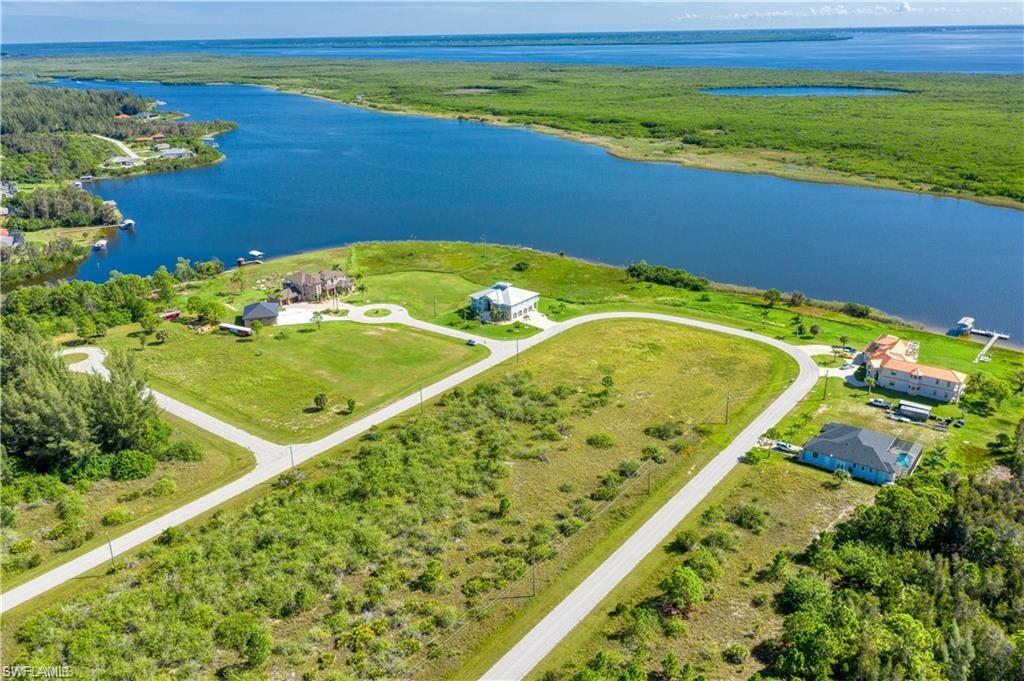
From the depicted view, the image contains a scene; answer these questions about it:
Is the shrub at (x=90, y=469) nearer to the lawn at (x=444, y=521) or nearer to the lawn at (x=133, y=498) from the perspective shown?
the lawn at (x=133, y=498)

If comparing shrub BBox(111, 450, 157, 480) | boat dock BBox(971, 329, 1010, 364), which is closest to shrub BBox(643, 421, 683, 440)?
boat dock BBox(971, 329, 1010, 364)

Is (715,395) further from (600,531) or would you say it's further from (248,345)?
(248,345)

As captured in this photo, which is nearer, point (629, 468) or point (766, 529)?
point (766, 529)

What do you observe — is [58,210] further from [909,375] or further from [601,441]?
[909,375]

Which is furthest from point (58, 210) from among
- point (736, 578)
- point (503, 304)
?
point (736, 578)

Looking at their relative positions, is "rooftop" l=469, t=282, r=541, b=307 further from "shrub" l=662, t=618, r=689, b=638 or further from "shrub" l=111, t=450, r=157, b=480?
"shrub" l=662, t=618, r=689, b=638

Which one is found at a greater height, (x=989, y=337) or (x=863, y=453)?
(x=989, y=337)

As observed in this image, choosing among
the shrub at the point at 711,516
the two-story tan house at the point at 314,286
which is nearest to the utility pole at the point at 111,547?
the shrub at the point at 711,516
